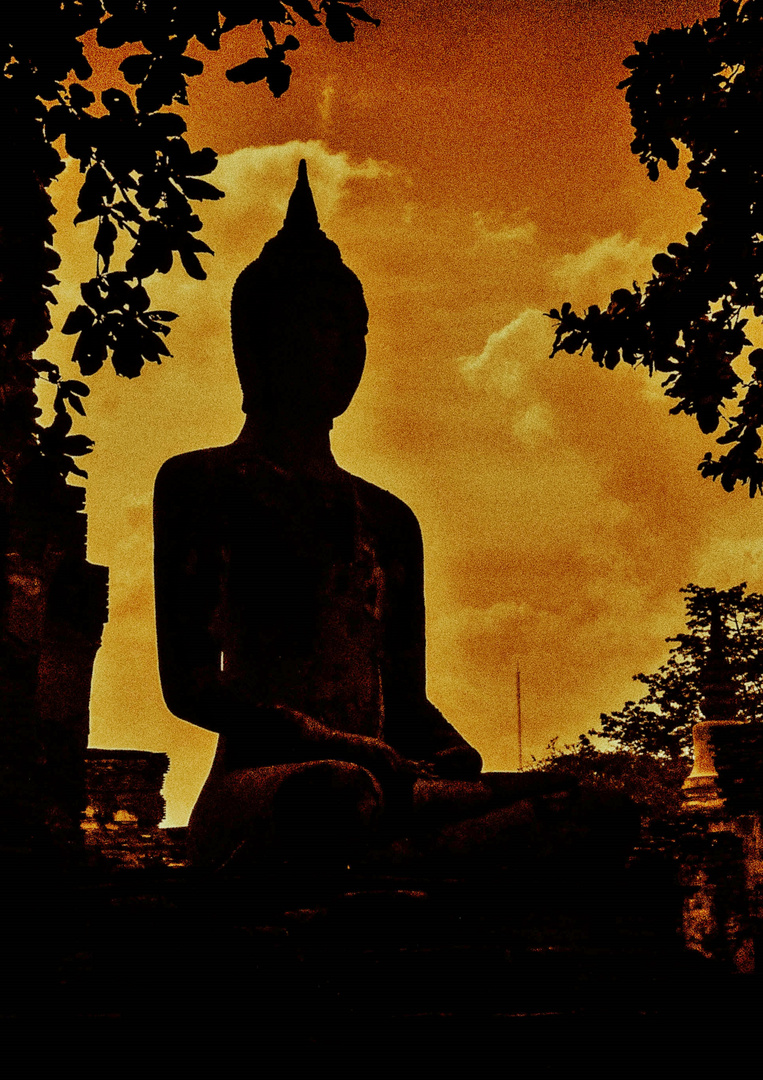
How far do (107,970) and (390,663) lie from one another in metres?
1.97

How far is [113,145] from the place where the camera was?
359cm

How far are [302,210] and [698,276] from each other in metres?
1.94


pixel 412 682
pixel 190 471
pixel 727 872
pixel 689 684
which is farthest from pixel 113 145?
pixel 689 684

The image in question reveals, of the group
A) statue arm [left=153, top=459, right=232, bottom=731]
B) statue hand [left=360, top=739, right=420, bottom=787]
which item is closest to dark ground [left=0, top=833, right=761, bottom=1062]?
statue hand [left=360, top=739, right=420, bottom=787]

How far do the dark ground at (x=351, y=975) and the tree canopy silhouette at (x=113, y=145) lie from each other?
1524 mm

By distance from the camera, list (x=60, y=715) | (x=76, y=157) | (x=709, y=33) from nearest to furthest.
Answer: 1. (x=76, y=157)
2. (x=709, y=33)
3. (x=60, y=715)

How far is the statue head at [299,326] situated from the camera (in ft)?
17.3

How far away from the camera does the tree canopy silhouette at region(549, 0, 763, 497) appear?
557 cm

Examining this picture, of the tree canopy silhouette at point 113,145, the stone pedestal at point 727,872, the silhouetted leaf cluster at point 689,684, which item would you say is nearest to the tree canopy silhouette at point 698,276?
the tree canopy silhouette at point 113,145

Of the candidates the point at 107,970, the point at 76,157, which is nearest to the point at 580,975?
the point at 107,970

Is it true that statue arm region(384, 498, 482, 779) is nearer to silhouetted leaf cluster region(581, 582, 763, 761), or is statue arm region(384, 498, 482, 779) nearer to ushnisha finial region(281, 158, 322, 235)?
ushnisha finial region(281, 158, 322, 235)

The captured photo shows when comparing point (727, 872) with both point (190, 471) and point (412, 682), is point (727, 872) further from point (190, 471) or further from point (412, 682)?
point (190, 471)

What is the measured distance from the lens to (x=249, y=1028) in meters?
3.46

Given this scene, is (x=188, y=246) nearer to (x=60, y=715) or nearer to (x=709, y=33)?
(x=709, y=33)
